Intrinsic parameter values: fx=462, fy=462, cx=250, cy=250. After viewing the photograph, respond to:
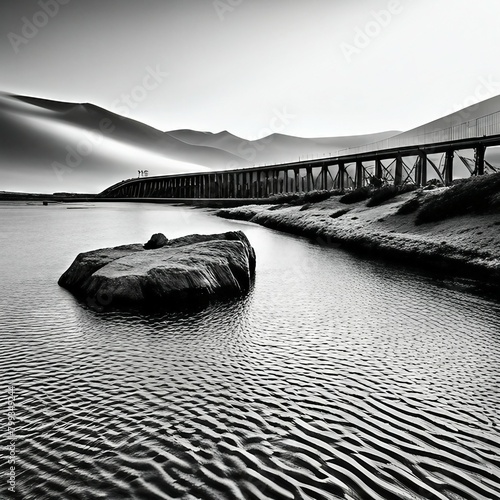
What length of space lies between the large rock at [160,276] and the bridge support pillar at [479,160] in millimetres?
53871

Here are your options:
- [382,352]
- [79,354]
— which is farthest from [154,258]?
[382,352]

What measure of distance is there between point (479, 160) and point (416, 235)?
4592cm

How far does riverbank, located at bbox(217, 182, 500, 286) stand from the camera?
16891 mm

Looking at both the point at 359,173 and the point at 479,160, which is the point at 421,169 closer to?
the point at 479,160

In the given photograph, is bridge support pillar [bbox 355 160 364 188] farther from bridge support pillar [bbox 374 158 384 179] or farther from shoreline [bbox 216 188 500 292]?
shoreline [bbox 216 188 500 292]

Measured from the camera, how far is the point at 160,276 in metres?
11.1

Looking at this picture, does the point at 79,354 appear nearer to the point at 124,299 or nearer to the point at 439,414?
the point at 124,299

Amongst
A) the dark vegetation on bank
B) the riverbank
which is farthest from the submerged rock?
the dark vegetation on bank

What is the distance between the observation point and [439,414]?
5754mm

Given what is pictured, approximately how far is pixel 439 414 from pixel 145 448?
3573mm

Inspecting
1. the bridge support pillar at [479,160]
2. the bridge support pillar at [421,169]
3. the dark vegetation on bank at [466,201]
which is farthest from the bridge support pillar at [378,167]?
the dark vegetation on bank at [466,201]

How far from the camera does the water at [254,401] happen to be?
437cm

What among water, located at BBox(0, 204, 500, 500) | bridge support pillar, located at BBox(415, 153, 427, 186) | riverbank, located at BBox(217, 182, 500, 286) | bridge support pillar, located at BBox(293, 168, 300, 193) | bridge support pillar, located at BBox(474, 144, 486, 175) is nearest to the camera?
water, located at BBox(0, 204, 500, 500)

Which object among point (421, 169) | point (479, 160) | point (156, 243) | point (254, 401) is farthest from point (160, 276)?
point (421, 169)
